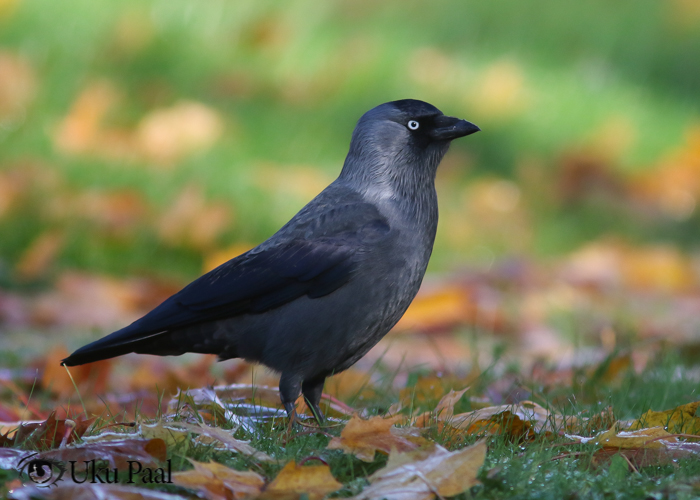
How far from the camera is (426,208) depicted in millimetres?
3617

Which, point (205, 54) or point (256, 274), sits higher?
point (205, 54)

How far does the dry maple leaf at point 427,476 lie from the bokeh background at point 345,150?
2353 millimetres

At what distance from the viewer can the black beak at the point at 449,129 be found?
3.75 metres

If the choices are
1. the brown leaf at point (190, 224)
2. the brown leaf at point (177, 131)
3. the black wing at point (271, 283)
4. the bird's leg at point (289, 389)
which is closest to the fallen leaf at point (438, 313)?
the brown leaf at point (190, 224)

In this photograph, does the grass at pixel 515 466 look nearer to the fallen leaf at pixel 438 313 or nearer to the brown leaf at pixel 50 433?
the brown leaf at pixel 50 433

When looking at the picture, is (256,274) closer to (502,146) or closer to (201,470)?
(201,470)

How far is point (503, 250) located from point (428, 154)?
370 centimetres

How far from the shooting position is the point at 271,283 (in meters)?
3.40

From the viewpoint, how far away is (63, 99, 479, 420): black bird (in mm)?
3285

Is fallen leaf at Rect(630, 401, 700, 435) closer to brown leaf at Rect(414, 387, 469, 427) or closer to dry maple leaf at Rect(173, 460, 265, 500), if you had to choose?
brown leaf at Rect(414, 387, 469, 427)

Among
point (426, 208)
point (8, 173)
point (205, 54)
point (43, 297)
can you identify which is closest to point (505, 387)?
point (426, 208)

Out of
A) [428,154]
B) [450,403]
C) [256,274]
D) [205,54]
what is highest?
[205,54]

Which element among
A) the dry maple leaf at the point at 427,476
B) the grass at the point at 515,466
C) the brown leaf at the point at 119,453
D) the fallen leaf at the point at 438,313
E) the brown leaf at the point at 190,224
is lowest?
the fallen leaf at the point at 438,313

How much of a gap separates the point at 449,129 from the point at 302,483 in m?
2.04
